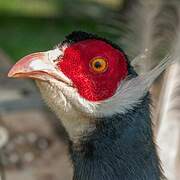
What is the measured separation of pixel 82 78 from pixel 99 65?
0.08 meters

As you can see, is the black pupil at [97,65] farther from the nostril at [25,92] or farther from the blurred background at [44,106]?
the nostril at [25,92]

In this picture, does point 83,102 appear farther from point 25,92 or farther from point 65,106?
point 25,92

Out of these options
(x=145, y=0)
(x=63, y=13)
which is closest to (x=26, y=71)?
(x=145, y=0)

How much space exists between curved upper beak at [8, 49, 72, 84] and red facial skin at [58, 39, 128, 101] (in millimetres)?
23

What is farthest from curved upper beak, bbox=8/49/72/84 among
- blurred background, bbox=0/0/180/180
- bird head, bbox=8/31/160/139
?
blurred background, bbox=0/0/180/180

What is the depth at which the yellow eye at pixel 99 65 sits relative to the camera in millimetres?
2557

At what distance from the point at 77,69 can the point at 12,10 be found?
19.4 feet

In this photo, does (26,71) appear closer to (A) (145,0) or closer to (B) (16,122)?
(A) (145,0)

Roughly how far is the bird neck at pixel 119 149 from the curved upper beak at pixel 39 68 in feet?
0.72

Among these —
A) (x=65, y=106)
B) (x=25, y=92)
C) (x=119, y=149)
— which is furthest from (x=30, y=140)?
(x=65, y=106)

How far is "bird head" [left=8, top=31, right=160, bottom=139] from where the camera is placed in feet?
8.14

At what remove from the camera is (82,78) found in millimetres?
2535

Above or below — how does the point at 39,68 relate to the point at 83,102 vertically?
above

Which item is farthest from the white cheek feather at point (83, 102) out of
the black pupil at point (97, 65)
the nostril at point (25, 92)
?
the nostril at point (25, 92)
